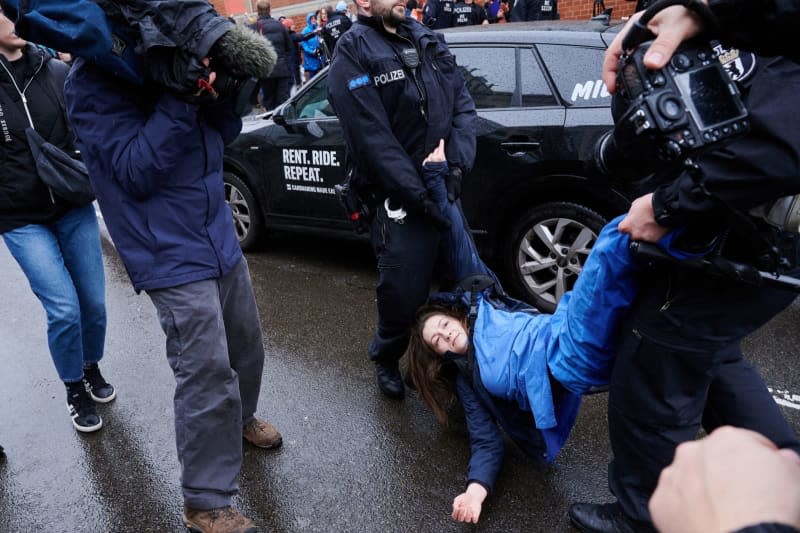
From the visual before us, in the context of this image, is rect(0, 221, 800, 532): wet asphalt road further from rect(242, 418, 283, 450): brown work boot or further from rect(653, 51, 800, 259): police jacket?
rect(653, 51, 800, 259): police jacket

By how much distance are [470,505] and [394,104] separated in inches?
64.9

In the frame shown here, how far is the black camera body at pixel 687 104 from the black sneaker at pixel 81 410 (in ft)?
8.85

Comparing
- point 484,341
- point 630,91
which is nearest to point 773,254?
point 630,91

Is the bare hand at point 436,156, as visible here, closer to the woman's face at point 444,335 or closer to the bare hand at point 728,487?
the woman's face at point 444,335

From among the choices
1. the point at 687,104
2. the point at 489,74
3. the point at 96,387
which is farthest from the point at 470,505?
the point at 489,74

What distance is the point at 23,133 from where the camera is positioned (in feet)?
8.36

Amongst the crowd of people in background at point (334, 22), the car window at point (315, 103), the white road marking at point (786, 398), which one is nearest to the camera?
the white road marking at point (786, 398)

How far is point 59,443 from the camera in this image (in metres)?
2.87

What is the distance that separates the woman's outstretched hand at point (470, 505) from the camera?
2.12 meters

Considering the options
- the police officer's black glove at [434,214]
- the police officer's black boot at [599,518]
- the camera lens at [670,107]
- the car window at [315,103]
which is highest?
the camera lens at [670,107]

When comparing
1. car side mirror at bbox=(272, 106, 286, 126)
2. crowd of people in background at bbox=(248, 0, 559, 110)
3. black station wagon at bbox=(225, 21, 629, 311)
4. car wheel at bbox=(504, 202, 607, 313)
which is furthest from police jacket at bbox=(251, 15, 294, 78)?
car wheel at bbox=(504, 202, 607, 313)

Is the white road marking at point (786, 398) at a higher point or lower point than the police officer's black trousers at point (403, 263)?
lower

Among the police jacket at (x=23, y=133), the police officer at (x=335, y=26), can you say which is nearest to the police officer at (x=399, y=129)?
the police jacket at (x=23, y=133)

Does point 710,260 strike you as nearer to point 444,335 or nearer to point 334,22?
point 444,335
